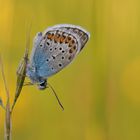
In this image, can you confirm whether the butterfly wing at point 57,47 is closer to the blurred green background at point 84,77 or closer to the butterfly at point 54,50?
the butterfly at point 54,50

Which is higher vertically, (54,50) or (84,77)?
(54,50)

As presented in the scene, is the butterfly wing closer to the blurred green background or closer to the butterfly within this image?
the butterfly

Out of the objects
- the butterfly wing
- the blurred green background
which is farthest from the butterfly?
the blurred green background

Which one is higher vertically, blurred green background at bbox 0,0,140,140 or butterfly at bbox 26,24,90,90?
butterfly at bbox 26,24,90,90

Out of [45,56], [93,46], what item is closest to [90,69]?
[93,46]

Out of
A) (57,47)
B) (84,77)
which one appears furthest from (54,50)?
(84,77)

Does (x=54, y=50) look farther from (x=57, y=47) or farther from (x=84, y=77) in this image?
(x=84, y=77)

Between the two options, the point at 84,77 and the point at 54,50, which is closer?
the point at 54,50
